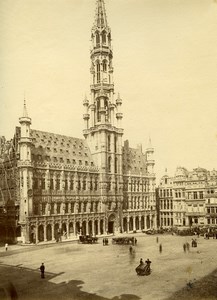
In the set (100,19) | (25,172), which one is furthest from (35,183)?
(100,19)

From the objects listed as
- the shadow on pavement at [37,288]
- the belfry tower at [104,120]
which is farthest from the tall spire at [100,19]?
the shadow on pavement at [37,288]

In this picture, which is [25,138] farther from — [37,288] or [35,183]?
[37,288]

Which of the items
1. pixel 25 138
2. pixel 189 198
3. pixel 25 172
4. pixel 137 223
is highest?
pixel 25 138

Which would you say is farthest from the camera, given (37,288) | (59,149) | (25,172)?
(59,149)

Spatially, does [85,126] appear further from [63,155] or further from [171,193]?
[171,193]

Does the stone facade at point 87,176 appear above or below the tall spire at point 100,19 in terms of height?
below

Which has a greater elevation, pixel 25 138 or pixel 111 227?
pixel 25 138

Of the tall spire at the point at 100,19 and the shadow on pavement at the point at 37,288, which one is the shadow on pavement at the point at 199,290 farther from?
the tall spire at the point at 100,19

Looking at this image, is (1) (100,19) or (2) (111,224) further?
(1) (100,19)
